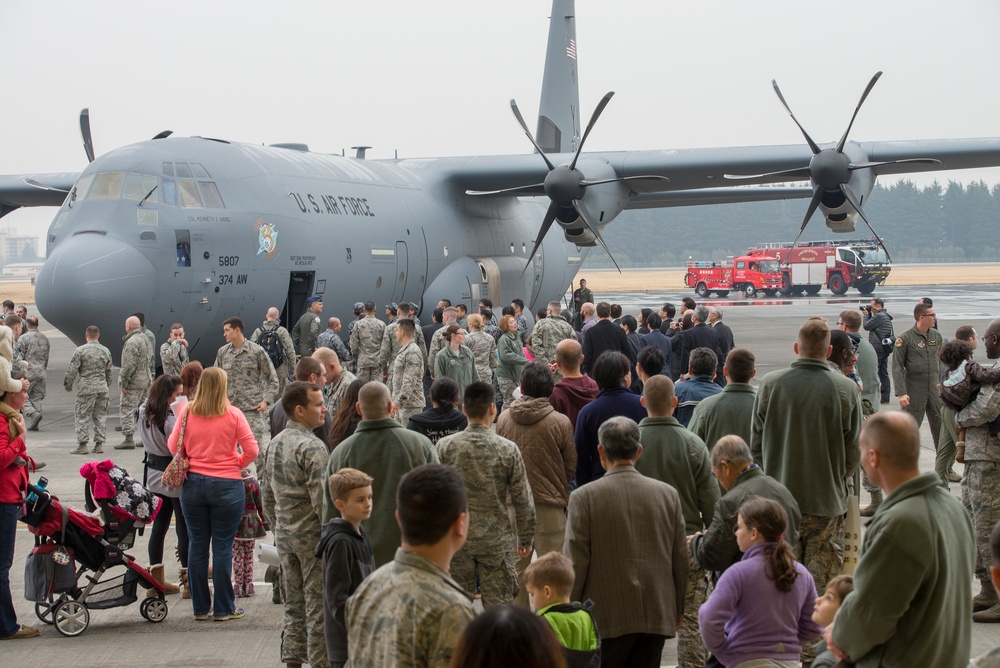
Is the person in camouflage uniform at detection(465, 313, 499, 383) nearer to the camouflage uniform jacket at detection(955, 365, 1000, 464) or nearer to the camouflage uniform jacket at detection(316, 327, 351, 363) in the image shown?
the camouflage uniform jacket at detection(316, 327, 351, 363)

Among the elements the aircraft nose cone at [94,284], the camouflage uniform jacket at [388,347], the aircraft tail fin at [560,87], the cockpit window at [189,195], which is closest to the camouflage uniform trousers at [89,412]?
the aircraft nose cone at [94,284]

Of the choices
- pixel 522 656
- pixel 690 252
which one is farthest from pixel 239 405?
pixel 690 252

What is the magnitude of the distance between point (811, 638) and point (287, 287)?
38.1 ft

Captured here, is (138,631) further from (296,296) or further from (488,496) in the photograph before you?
(296,296)

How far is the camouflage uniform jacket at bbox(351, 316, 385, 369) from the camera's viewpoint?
12789mm

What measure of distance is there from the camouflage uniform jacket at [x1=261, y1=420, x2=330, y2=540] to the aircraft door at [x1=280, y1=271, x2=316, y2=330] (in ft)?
32.1

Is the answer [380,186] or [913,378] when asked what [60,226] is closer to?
[380,186]

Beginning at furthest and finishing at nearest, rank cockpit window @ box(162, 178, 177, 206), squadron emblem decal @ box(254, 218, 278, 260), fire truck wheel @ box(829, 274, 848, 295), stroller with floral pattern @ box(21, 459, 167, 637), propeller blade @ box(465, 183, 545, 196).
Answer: fire truck wheel @ box(829, 274, 848, 295)
propeller blade @ box(465, 183, 545, 196)
squadron emblem decal @ box(254, 218, 278, 260)
cockpit window @ box(162, 178, 177, 206)
stroller with floral pattern @ box(21, 459, 167, 637)

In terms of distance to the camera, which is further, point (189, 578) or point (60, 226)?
point (60, 226)

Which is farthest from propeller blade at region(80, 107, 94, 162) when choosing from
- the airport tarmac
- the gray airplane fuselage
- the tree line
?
the tree line

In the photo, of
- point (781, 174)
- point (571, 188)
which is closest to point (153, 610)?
point (571, 188)

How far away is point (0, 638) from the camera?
20.1 feet

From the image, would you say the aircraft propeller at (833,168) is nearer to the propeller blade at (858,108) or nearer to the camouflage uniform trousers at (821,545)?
the propeller blade at (858,108)

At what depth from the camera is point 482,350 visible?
11.8 meters
